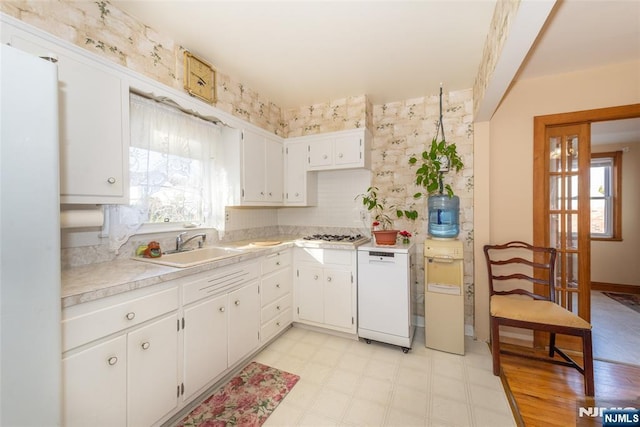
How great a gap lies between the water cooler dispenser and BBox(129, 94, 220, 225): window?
226 cm

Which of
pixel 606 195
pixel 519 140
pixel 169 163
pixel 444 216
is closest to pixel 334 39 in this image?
pixel 169 163

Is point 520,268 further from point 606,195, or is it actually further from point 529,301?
point 606,195

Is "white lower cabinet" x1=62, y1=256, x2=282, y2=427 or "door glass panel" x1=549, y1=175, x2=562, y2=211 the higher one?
"door glass panel" x1=549, y1=175, x2=562, y2=211

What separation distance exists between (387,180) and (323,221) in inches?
38.3

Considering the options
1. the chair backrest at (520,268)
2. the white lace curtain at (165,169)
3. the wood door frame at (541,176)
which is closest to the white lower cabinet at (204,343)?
the white lace curtain at (165,169)

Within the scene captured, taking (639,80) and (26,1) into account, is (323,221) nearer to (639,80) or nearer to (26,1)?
(26,1)

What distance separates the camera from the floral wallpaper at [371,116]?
170cm

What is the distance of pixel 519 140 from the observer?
248 centimetres

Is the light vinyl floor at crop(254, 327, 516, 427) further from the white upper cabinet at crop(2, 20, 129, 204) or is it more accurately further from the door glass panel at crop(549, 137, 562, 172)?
the door glass panel at crop(549, 137, 562, 172)

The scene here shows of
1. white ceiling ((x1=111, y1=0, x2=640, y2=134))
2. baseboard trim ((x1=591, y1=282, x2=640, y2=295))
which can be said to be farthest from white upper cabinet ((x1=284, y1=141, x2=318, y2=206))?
baseboard trim ((x1=591, y1=282, x2=640, y2=295))

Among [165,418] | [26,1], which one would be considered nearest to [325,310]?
[165,418]

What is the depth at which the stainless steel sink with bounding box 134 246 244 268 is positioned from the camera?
69.8 inches

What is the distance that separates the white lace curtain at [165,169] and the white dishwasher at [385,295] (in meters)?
1.66

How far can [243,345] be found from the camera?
2.05 meters
